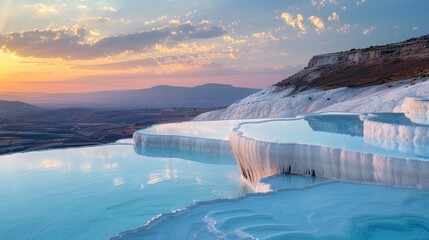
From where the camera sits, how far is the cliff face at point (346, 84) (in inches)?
799

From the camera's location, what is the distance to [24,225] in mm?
7141

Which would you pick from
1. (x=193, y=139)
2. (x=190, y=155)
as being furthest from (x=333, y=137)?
(x=193, y=139)

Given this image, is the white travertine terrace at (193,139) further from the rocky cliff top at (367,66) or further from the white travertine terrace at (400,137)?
the rocky cliff top at (367,66)

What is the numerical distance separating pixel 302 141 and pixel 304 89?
23969 millimetres

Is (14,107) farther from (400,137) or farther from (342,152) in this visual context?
(342,152)

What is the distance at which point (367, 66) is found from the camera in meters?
33.2

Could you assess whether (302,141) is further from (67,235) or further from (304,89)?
(304,89)

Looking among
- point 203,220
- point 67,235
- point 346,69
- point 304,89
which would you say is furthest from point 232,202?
point 346,69

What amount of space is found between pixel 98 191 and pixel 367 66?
2873 cm

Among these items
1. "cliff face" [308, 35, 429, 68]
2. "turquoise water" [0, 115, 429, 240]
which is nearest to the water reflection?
"turquoise water" [0, 115, 429, 240]

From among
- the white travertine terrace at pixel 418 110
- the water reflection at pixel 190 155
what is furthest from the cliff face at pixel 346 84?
the water reflection at pixel 190 155

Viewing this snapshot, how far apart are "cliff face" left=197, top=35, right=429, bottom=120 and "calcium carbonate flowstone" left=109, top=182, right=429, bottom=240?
10847 millimetres

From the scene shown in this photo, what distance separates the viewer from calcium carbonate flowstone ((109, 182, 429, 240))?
4031 millimetres

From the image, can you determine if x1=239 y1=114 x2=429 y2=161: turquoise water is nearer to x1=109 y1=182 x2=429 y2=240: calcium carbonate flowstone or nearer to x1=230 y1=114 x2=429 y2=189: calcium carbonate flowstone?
x1=230 y1=114 x2=429 y2=189: calcium carbonate flowstone
